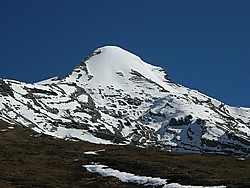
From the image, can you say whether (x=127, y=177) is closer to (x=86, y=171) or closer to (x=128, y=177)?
(x=128, y=177)

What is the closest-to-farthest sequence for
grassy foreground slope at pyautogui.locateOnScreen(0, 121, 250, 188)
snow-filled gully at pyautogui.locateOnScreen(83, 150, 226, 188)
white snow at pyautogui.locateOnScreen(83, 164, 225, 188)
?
snow-filled gully at pyautogui.locateOnScreen(83, 150, 226, 188) → white snow at pyautogui.locateOnScreen(83, 164, 225, 188) → grassy foreground slope at pyautogui.locateOnScreen(0, 121, 250, 188)

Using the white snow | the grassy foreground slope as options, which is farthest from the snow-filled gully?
the grassy foreground slope

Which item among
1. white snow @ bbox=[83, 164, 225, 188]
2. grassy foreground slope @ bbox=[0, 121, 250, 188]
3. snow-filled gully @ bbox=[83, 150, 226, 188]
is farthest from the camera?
grassy foreground slope @ bbox=[0, 121, 250, 188]

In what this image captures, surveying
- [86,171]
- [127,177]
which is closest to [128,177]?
[127,177]

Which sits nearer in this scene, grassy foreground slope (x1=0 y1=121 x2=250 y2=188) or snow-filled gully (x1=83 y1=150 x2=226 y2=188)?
snow-filled gully (x1=83 y1=150 x2=226 y2=188)

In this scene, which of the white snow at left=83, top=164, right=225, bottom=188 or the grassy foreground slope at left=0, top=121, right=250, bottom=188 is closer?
the white snow at left=83, top=164, right=225, bottom=188

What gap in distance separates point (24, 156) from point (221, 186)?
4721 centimetres

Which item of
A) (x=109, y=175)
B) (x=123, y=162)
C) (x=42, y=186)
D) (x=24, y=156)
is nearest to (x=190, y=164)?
(x=123, y=162)

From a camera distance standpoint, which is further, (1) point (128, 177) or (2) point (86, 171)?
(2) point (86, 171)

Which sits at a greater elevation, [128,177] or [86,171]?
[86,171]

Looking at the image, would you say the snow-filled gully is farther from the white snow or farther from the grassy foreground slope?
the grassy foreground slope

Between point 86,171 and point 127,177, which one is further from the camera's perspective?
point 86,171

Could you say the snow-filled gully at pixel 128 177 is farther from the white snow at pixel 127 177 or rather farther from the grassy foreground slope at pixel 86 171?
the grassy foreground slope at pixel 86 171

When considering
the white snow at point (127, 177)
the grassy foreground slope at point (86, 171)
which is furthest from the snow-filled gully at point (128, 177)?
the grassy foreground slope at point (86, 171)
